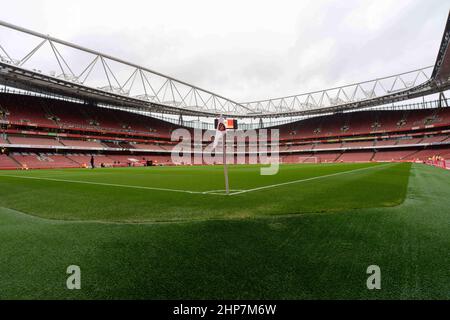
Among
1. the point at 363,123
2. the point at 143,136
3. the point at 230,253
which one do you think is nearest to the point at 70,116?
the point at 143,136

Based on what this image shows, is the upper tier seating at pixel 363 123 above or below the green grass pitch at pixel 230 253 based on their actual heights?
above

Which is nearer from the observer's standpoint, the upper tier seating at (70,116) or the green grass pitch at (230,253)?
the green grass pitch at (230,253)

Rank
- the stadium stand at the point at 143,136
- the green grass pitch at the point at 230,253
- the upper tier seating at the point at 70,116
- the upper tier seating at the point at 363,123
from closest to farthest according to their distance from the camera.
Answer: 1. the green grass pitch at the point at 230,253
2. the stadium stand at the point at 143,136
3. the upper tier seating at the point at 70,116
4. the upper tier seating at the point at 363,123

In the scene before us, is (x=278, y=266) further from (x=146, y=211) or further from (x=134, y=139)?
(x=134, y=139)

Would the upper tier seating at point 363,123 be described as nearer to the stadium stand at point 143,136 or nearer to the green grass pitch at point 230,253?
the stadium stand at point 143,136

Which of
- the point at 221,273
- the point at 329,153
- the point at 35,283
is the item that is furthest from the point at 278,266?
the point at 329,153

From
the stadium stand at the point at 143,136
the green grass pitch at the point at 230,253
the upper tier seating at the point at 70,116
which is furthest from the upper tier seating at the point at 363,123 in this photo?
the green grass pitch at the point at 230,253

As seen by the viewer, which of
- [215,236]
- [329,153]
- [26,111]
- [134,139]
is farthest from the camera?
[329,153]

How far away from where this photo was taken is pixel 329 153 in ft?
220

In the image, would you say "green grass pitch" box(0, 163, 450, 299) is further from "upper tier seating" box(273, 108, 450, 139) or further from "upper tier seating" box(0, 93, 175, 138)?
"upper tier seating" box(273, 108, 450, 139)

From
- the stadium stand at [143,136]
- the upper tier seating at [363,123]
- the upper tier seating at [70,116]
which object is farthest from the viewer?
the upper tier seating at [363,123]

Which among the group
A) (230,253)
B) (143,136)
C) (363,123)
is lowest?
(230,253)

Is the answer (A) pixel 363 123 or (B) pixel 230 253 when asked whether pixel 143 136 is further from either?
(B) pixel 230 253
